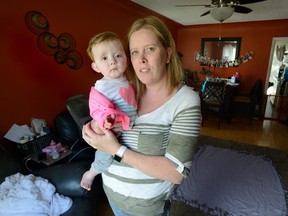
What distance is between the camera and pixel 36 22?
2.17 m

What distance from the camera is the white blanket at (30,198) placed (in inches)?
52.7

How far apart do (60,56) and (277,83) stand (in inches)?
233

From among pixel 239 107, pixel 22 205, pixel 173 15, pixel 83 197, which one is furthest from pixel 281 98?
pixel 22 205

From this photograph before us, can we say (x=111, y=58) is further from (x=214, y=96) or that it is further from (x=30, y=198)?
(x=214, y=96)

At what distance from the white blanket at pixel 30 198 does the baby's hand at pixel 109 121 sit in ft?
3.44

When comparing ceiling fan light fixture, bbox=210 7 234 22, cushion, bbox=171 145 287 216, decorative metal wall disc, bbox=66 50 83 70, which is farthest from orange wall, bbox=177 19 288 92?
decorative metal wall disc, bbox=66 50 83 70

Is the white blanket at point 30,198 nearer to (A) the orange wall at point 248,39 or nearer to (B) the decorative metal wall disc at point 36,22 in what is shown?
(B) the decorative metal wall disc at point 36,22

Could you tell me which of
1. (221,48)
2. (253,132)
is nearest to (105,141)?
(253,132)

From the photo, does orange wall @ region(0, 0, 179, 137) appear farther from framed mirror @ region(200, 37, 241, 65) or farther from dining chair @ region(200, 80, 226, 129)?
framed mirror @ region(200, 37, 241, 65)

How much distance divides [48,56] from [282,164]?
332 centimetres

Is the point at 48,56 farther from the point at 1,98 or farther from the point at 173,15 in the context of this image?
the point at 173,15

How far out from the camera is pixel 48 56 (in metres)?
2.35

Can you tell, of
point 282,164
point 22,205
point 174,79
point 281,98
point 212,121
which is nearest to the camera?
point 174,79

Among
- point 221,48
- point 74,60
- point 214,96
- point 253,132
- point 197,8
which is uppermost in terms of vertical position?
point 197,8
